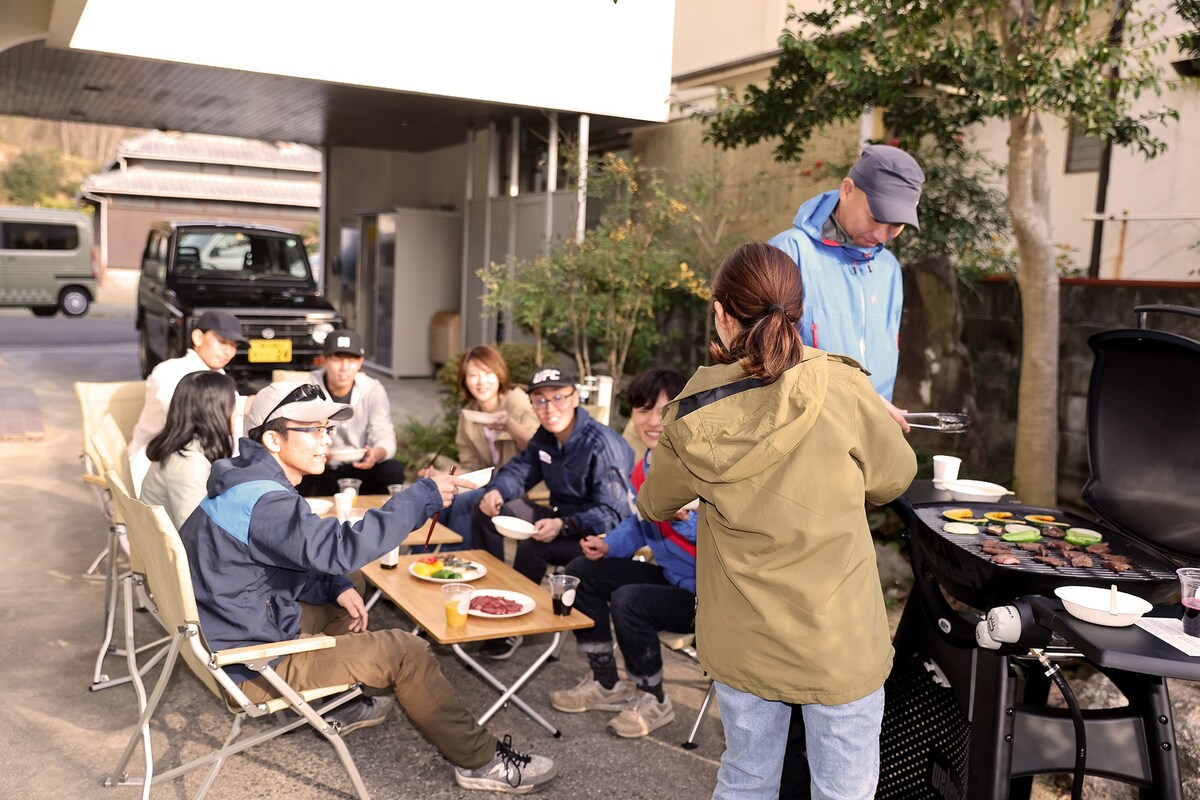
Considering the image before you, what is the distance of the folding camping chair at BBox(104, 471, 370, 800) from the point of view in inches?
114

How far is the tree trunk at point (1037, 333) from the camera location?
18.9 ft

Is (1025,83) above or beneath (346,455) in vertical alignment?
above

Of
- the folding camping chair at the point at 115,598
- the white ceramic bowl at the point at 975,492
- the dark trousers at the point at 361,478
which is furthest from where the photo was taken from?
the dark trousers at the point at 361,478

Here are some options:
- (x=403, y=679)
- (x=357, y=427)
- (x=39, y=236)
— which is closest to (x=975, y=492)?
(x=403, y=679)

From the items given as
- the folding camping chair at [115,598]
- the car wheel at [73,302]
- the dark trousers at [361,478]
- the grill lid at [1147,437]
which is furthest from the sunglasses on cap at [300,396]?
the car wheel at [73,302]

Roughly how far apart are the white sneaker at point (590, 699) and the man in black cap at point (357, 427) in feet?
7.01

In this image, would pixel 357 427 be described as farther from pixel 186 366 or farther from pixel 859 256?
pixel 859 256

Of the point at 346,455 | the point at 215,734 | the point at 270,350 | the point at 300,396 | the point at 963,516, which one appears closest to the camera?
the point at 963,516

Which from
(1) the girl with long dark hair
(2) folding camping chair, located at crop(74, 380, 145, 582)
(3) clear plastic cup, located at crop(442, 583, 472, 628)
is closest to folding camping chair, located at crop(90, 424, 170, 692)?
(1) the girl with long dark hair

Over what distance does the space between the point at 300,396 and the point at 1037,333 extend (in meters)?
4.34

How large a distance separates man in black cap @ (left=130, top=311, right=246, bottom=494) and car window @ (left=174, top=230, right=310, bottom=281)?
625cm

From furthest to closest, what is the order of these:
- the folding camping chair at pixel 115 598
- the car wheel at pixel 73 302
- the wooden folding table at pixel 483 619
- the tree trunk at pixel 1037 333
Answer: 1. the car wheel at pixel 73 302
2. the tree trunk at pixel 1037 333
3. the folding camping chair at pixel 115 598
4. the wooden folding table at pixel 483 619

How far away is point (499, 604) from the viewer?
11.8 feet

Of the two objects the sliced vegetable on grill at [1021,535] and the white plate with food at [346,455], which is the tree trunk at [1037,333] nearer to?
the sliced vegetable on grill at [1021,535]
